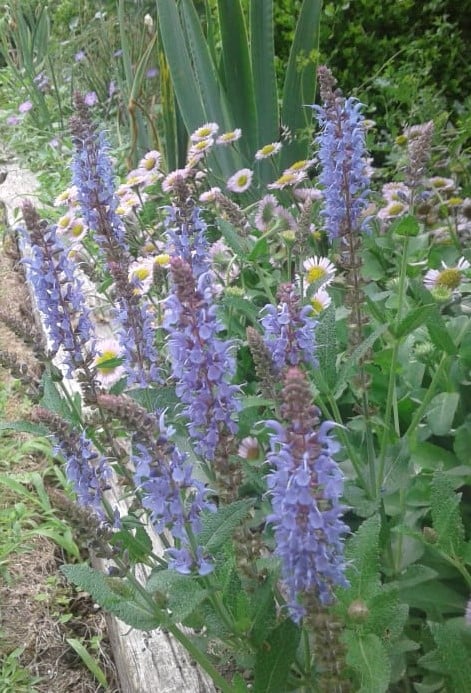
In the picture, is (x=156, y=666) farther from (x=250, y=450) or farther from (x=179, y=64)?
(x=179, y=64)

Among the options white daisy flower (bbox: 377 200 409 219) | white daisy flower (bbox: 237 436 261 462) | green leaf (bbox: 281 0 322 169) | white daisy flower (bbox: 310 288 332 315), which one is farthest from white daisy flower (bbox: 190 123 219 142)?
white daisy flower (bbox: 237 436 261 462)

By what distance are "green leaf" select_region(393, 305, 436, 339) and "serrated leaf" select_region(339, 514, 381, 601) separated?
359 mm

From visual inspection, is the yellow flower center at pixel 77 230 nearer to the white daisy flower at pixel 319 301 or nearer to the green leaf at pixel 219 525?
the white daisy flower at pixel 319 301

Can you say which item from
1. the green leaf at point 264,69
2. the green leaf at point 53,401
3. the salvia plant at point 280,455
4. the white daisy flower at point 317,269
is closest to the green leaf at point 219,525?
the salvia plant at point 280,455

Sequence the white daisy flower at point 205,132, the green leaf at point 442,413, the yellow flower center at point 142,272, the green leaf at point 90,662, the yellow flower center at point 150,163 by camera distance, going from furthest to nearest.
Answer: the yellow flower center at point 150,163, the white daisy flower at point 205,132, the yellow flower center at point 142,272, the green leaf at point 90,662, the green leaf at point 442,413

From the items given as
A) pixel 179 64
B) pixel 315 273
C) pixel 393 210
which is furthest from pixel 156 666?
pixel 179 64

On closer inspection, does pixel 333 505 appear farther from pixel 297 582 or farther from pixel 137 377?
pixel 137 377

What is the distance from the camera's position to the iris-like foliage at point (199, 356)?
3.22ft

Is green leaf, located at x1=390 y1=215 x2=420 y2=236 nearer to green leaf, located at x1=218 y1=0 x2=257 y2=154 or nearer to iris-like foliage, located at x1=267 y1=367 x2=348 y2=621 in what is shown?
iris-like foliage, located at x1=267 y1=367 x2=348 y2=621

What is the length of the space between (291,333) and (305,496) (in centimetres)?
34

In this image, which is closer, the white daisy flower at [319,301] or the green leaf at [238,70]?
the white daisy flower at [319,301]

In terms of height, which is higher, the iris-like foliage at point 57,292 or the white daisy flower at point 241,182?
the white daisy flower at point 241,182

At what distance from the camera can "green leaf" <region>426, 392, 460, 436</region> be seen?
1.53m

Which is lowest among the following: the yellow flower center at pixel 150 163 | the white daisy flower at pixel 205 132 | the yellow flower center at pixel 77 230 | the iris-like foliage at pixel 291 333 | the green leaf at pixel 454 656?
the green leaf at pixel 454 656
